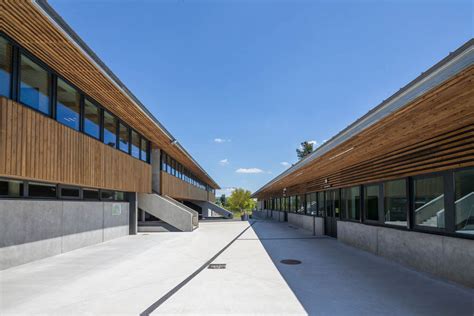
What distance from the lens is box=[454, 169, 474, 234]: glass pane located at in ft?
22.4

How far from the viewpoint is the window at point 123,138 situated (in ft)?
49.9

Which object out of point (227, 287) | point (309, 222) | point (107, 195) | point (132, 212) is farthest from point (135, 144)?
point (227, 287)

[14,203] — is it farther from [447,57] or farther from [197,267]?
[447,57]

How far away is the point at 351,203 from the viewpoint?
1406 cm

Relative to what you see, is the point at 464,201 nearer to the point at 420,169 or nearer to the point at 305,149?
the point at 420,169

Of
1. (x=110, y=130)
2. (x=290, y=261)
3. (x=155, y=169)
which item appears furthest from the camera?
(x=155, y=169)

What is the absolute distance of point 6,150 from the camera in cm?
728

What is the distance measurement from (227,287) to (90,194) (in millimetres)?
8852

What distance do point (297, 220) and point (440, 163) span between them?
1785cm

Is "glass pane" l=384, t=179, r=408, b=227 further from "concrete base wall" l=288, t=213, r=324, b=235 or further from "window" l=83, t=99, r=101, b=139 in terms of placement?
"window" l=83, t=99, r=101, b=139

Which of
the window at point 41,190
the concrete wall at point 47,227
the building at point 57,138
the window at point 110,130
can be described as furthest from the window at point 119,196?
the window at point 41,190

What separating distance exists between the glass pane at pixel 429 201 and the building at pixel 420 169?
0.08 feet

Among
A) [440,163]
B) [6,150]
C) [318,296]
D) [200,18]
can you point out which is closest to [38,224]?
[6,150]

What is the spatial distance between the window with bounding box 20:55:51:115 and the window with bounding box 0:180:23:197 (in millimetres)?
2214
